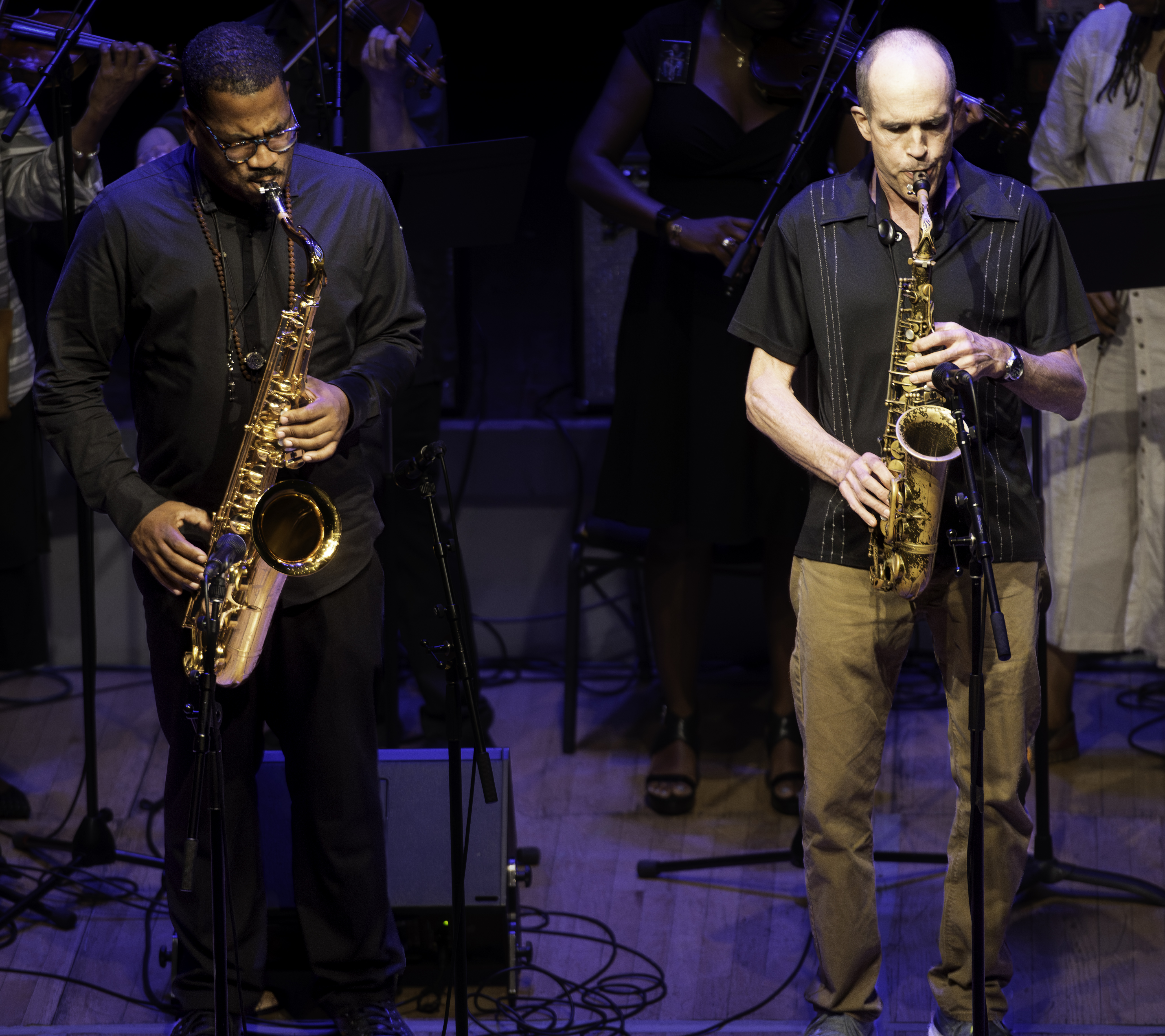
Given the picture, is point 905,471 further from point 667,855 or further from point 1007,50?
point 1007,50

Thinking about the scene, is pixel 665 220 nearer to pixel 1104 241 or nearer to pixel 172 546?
pixel 1104 241

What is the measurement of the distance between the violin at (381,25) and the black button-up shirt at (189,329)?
787mm

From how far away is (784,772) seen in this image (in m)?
4.16

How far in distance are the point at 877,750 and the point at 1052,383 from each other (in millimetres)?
736

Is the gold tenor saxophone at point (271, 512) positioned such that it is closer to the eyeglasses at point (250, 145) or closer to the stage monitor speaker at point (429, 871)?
the eyeglasses at point (250, 145)

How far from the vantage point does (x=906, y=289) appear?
8.67 ft

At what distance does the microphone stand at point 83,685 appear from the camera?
336 centimetres

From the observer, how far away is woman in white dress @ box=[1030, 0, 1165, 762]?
389 centimetres

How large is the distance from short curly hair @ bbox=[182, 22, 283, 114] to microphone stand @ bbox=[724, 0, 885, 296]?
1.12 metres

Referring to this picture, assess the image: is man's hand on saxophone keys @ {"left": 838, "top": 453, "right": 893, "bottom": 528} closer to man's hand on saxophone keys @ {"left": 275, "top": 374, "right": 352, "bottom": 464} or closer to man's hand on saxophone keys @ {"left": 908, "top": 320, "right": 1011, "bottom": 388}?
man's hand on saxophone keys @ {"left": 908, "top": 320, "right": 1011, "bottom": 388}

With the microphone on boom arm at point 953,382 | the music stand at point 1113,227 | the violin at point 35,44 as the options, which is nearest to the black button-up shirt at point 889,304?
the microphone on boom arm at point 953,382

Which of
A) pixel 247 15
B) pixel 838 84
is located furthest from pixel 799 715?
pixel 247 15

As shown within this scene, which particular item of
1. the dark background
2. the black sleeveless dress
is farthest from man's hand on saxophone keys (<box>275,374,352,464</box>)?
the dark background

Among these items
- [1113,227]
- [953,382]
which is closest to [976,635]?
[953,382]
